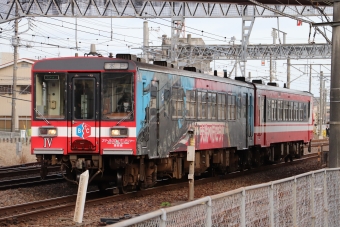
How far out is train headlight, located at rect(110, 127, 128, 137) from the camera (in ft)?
49.0

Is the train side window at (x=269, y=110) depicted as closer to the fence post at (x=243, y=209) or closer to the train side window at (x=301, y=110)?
the train side window at (x=301, y=110)

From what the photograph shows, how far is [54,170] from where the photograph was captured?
23.4 meters

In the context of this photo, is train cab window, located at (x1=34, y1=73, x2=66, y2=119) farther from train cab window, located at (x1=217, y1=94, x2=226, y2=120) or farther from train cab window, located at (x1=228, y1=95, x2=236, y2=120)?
train cab window, located at (x1=228, y1=95, x2=236, y2=120)

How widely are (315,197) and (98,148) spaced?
5.89m

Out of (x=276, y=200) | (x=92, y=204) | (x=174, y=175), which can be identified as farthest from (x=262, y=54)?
(x=276, y=200)

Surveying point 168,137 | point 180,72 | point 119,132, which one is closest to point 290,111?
point 180,72

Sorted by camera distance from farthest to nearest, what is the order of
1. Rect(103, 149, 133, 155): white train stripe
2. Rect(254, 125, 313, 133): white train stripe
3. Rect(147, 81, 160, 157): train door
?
1. Rect(254, 125, 313, 133): white train stripe
2. Rect(147, 81, 160, 157): train door
3. Rect(103, 149, 133, 155): white train stripe

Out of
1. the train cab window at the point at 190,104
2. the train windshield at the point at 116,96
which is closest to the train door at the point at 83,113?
the train windshield at the point at 116,96

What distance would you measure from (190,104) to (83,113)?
4.01 metres

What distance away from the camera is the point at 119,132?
49.1 feet

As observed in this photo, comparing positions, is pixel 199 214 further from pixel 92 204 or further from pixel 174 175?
pixel 174 175

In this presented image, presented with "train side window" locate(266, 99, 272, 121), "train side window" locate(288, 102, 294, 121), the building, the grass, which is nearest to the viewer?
"train side window" locate(266, 99, 272, 121)

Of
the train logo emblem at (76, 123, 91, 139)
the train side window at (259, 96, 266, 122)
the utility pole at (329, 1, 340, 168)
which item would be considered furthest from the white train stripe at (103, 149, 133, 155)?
the train side window at (259, 96, 266, 122)

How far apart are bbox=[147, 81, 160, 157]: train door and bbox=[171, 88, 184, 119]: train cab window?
1.08 m
